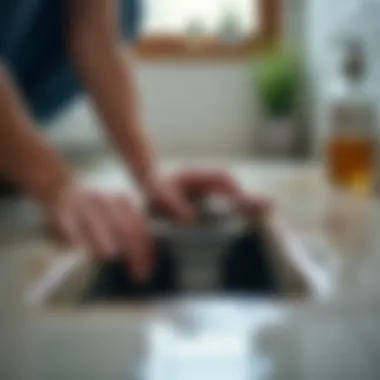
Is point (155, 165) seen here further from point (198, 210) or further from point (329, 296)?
point (329, 296)

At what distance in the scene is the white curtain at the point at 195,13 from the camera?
2275 millimetres

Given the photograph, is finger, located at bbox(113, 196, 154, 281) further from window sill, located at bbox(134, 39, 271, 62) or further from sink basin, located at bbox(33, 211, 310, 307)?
window sill, located at bbox(134, 39, 271, 62)

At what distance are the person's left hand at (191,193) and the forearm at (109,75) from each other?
0.07 meters

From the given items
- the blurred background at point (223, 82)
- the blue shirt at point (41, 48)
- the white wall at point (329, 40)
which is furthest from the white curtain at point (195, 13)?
the blue shirt at point (41, 48)

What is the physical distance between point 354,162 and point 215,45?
1074mm

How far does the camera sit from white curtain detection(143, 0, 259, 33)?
2275mm

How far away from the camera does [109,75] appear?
113 cm

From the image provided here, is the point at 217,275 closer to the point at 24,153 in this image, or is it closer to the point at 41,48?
the point at 24,153

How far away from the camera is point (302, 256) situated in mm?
772

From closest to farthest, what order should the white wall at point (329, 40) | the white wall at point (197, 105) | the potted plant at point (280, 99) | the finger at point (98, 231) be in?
the finger at point (98, 231) < the white wall at point (329, 40) < the potted plant at point (280, 99) < the white wall at point (197, 105)

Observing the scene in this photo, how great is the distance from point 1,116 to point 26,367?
36 centimetres

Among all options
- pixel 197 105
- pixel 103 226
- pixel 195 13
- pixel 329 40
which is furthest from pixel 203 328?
pixel 195 13

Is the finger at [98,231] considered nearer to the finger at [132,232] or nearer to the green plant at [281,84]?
the finger at [132,232]

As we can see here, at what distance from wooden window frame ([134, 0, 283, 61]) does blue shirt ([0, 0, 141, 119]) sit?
78 centimetres
